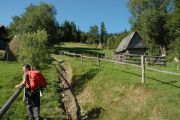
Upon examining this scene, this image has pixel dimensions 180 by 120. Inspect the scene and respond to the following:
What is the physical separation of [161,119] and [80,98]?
29.0 ft

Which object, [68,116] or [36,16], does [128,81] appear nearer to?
[68,116]

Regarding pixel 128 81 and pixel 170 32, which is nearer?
pixel 128 81

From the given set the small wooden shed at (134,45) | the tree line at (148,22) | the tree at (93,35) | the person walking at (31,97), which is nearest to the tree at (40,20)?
the tree line at (148,22)

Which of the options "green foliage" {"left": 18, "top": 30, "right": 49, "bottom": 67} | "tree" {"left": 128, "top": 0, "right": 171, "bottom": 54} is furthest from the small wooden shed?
"green foliage" {"left": 18, "top": 30, "right": 49, "bottom": 67}

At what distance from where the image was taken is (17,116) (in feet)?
57.8

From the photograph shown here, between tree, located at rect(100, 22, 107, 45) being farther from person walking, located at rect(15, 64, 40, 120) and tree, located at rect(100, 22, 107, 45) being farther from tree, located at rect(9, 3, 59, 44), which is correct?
person walking, located at rect(15, 64, 40, 120)

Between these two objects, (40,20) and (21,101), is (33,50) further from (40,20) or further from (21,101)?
(40,20)

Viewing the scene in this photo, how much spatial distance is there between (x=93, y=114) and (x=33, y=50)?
74.7 ft

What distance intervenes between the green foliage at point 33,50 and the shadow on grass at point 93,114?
69.2ft

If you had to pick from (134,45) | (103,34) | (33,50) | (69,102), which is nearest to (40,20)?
(134,45)

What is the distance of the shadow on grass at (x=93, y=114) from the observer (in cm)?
1850

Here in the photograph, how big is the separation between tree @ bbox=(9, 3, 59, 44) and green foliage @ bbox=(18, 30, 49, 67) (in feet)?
148

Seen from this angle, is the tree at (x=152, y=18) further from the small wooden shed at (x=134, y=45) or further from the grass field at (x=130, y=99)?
the grass field at (x=130, y=99)

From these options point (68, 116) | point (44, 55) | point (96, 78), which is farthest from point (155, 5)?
point (68, 116)
